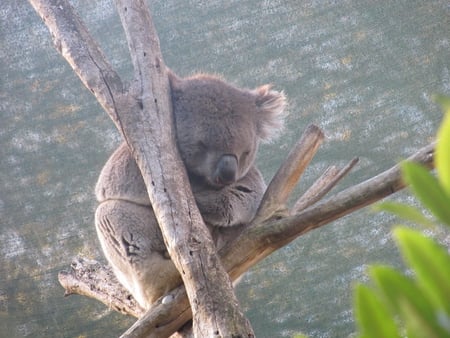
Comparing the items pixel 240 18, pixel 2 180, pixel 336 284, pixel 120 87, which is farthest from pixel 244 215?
pixel 2 180

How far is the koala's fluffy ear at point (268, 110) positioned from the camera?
276cm

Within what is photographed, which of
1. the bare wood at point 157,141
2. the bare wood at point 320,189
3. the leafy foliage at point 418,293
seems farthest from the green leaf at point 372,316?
the bare wood at point 320,189

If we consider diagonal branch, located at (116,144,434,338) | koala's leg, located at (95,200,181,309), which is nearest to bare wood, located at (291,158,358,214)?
A: diagonal branch, located at (116,144,434,338)

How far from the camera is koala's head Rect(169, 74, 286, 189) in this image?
7.97 ft

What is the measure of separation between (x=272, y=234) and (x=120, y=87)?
0.76 metres

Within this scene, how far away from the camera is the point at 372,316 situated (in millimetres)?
296

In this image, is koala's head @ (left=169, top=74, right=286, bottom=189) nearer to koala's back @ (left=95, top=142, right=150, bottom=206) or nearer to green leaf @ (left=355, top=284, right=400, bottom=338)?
koala's back @ (left=95, top=142, right=150, bottom=206)

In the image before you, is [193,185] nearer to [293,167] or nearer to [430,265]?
[293,167]

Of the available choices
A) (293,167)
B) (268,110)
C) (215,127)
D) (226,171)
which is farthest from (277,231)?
(268,110)

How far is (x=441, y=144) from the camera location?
29cm

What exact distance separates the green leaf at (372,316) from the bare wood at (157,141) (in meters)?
1.37

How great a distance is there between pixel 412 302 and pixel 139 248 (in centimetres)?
204

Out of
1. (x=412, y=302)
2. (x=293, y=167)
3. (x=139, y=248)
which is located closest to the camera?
(x=412, y=302)

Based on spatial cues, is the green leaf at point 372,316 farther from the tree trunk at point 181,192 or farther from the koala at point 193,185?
the koala at point 193,185
